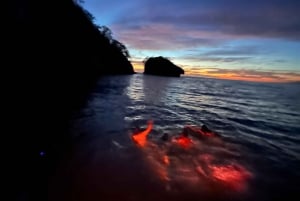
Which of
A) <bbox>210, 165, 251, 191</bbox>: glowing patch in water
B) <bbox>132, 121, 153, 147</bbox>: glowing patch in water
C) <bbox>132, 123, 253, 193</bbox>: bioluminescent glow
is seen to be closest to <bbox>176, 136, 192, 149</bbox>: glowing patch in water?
<bbox>132, 123, 253, 193</bbox>: bioluminescent glow

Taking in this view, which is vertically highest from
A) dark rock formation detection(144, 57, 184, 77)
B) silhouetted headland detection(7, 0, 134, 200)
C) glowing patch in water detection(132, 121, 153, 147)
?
silhouetted headland detection(7, 0, 134, 200)

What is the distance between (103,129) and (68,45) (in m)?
17.6

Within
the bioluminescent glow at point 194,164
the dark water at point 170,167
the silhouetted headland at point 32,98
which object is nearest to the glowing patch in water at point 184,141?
the bioluminescent glow at point 194,164

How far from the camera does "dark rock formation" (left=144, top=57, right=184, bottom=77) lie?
13400 cm

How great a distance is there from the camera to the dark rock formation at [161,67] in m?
134

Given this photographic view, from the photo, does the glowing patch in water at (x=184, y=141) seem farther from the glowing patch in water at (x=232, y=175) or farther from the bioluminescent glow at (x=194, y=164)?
→ the glowing patch in water at (x=232, y=175)

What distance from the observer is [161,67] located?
133875mm

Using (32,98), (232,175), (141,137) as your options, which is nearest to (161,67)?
(32,98)

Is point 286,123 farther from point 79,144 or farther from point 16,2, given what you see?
point 16,2

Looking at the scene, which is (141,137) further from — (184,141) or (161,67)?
(161,67)

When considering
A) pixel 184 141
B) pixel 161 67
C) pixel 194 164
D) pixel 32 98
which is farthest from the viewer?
pixel 161 67

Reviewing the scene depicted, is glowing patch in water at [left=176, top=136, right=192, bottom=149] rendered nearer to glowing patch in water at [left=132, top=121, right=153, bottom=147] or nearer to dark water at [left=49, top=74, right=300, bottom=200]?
dark water at [left=49, top=74, right=300, bottom=200]

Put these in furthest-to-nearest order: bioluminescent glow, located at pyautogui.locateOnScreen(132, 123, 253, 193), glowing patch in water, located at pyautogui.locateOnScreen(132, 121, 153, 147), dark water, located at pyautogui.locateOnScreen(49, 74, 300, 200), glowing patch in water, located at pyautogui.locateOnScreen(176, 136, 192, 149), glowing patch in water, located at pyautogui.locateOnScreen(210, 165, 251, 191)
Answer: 1. glowing patch in water, located at pyautogui.locateOnScreen(176, 136, 192, 149)
2. glowing patch in water, located at pyautogui.locateOnScreen(132, 121, 153, 147)
3. glowing patch in water, located at pyautogui.locateOnScreen(210, 165, 251, 191)
4. bioluminescent glow, located at pyautogui.locateOnScreen(132, 123, 253, 193)
5. dark water, located at pyautogui.locateOnScreen(49, 74, 300, 200)

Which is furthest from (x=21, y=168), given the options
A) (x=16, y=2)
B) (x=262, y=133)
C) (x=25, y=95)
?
(x=262, y=133)
